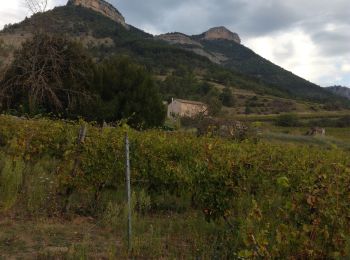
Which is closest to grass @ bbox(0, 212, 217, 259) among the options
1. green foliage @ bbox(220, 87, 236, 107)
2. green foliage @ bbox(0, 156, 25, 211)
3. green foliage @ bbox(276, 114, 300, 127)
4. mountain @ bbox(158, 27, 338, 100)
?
green foliage @ bbox(0, 156, 25, 211)

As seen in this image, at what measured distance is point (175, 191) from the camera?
759 cm

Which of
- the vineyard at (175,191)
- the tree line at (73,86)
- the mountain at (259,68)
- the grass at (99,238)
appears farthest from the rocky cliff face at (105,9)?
the grass at (99,238)

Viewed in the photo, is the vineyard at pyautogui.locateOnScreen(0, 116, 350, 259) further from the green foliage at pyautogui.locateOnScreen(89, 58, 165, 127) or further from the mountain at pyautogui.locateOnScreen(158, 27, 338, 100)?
the mountain at pyautogui.locateOnScreen(158, 27, 338, 100)

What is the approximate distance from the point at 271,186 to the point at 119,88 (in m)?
21.7

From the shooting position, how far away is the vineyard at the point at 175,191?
4516 millimetres

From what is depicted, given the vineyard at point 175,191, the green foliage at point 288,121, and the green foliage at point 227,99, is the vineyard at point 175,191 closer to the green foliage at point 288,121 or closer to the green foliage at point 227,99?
the green foliage at point 288,121

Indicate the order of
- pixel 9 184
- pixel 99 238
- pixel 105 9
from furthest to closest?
pixel 105 9 → pixel 9 184 → pixel 99 238

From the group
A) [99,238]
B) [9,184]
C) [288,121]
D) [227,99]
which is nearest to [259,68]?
[227,99]

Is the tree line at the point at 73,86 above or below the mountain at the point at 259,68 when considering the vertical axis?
below

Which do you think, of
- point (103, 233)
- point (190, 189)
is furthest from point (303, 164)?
point (103, 233)

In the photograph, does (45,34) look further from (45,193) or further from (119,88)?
(45,193)

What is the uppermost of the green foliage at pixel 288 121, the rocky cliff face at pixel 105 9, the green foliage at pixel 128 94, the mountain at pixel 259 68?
the rocky cliff face at pixel 105 9

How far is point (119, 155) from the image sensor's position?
701 cm

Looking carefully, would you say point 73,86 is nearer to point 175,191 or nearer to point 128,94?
point 128,94
